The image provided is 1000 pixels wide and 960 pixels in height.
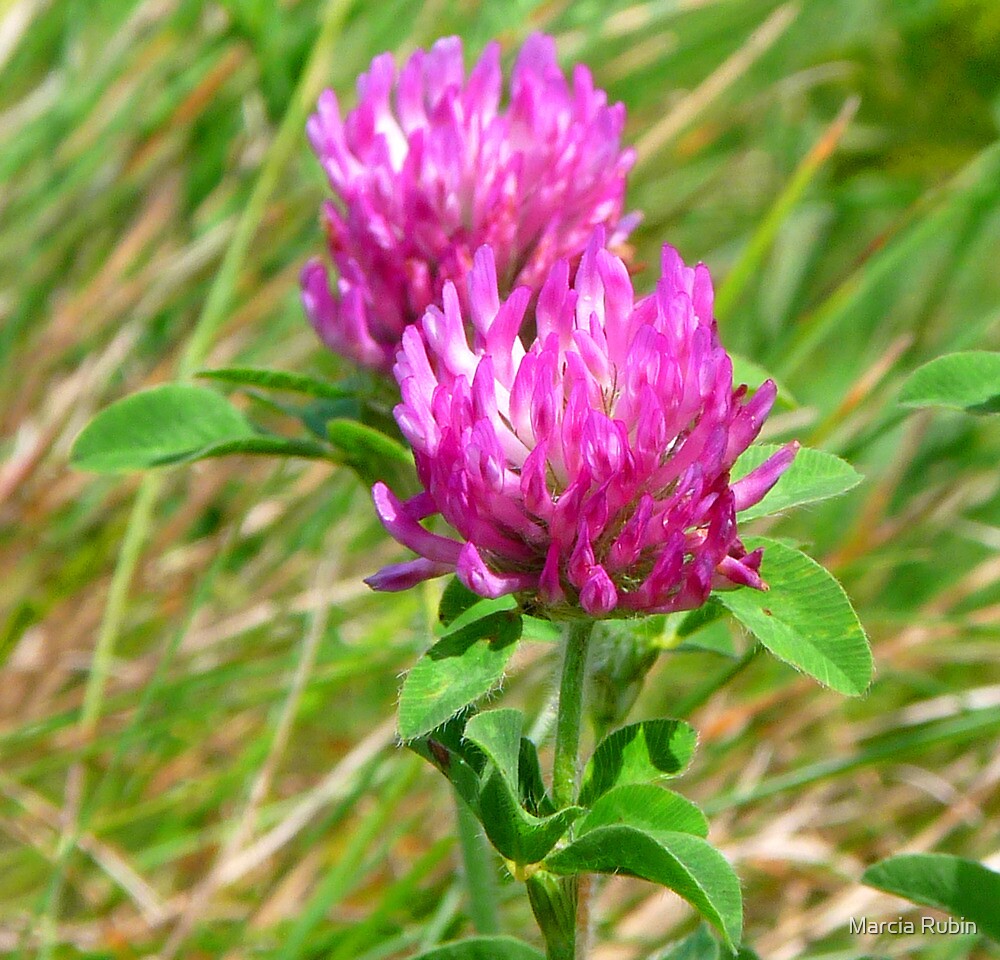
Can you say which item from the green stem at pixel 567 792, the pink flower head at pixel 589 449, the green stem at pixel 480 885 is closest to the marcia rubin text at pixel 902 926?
the green stem at pixel 480 885

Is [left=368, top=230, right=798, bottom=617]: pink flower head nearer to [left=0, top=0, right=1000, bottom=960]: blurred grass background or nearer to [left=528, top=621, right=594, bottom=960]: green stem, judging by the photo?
[left=528, top=621, right=594, bottom=960]: green stem

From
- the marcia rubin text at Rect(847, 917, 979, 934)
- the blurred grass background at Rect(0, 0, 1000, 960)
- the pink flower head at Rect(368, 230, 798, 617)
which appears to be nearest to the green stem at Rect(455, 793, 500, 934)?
the blurred grass background at Rect(0, 0, 1000, 960)

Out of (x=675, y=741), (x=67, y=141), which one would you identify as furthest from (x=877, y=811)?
(x=67, y=141)

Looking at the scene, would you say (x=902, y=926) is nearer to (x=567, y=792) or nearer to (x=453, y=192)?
(x=567, y=792)

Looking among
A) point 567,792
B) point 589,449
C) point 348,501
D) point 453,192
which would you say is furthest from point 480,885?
point 348,501

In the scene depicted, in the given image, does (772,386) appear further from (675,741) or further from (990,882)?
(990,882)
